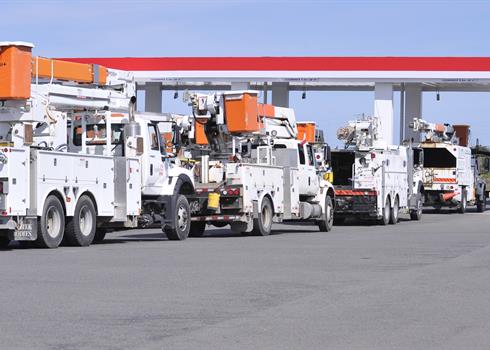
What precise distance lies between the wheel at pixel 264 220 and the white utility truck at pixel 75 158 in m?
2.40

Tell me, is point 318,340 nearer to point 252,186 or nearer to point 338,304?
point 338,304

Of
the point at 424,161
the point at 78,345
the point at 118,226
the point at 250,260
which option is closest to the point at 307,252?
the point at 250,260

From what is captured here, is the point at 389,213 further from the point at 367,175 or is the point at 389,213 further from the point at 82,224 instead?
the point at 82,224

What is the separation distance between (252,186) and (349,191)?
9126mm

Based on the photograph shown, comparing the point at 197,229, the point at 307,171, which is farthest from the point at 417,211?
the point at 197,229

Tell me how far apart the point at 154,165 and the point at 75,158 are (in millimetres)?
3132

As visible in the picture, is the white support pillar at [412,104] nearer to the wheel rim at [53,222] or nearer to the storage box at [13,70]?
the wheel rim at [53,222]

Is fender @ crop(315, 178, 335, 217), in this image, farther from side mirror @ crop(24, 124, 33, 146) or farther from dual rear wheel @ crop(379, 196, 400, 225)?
side mirror @ crop(24, 124, 33, 146)

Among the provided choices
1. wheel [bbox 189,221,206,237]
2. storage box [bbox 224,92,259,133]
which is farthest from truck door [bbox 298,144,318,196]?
wheel [bbox 189,221,206,237]

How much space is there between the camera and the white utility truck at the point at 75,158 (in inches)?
814

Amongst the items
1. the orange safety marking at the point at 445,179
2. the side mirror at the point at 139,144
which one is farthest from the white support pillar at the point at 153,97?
the side mirror at the point at 139,144

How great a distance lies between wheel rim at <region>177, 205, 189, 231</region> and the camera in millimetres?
25250

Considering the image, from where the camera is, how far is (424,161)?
153 feet

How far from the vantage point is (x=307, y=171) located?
31047 mm
